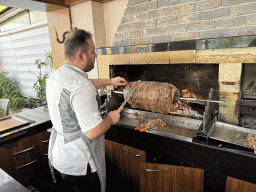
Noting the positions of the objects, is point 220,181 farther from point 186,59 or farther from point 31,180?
point 31,180

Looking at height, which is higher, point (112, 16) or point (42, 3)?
point (42, 3)

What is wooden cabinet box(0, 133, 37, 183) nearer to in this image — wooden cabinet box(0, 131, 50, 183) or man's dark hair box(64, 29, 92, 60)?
wooden cabinet box(0, 131, 50, 183)

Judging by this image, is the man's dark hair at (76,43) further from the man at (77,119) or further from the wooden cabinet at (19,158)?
the wooden cabinet at (19,158)

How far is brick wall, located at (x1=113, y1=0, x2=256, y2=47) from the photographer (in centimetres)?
165

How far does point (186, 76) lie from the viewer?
2.19m

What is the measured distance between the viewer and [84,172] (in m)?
1.39

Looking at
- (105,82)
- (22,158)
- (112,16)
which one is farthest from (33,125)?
(112,16)

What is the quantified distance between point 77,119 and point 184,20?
5.10ft

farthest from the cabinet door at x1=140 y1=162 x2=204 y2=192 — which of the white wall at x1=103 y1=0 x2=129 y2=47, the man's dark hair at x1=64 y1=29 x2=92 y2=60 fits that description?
the white wall at x1=103 y1=0 x2=129 y2=47

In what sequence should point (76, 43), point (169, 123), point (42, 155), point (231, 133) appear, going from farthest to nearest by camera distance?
1. point (42, 155)
2. point (169, 123)
3. point (231, 133)
4. point (76, 43)

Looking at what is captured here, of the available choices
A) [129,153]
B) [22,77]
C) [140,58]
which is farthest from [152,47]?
[22,77]

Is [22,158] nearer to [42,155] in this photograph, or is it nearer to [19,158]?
[19,158]

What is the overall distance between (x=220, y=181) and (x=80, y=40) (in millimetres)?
1531

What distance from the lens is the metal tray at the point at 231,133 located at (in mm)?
1415
